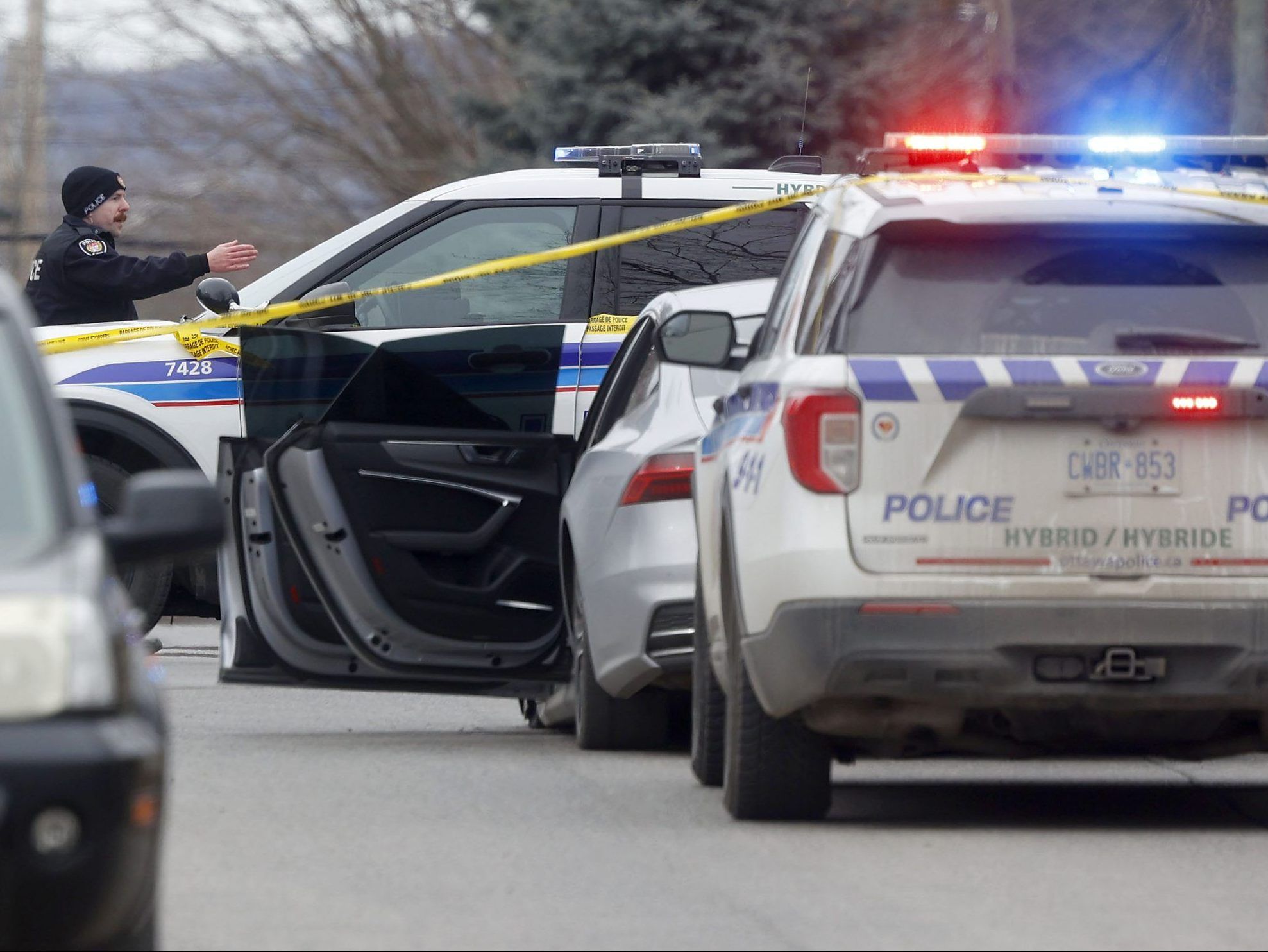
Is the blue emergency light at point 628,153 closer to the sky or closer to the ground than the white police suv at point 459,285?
closer to the sky

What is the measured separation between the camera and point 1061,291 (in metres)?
6.75

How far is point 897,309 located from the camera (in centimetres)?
668

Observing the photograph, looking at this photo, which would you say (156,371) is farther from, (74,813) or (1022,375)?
(74,813)

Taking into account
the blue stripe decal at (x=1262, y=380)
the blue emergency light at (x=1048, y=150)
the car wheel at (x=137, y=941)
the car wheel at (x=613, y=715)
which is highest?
the blue emergency light at (x=1048, y=150)

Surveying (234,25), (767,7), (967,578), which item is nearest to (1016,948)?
(967,578)

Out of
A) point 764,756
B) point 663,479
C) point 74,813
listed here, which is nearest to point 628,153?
point 663,479

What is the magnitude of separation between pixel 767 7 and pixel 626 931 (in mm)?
21060

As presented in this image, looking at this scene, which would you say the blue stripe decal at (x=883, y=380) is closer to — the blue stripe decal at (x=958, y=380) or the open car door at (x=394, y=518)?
the blue stripe decal at (x=958, y=380)

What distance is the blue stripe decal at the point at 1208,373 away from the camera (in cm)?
660

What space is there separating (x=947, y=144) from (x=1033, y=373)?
1244mm

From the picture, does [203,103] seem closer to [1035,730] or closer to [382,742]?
[382,742]

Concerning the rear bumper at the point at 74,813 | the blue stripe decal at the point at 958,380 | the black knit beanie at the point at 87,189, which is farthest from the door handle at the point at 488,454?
the rear bumper at the point at 74,813

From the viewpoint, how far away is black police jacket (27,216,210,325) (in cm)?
1202

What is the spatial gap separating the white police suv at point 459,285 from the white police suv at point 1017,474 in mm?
4412
